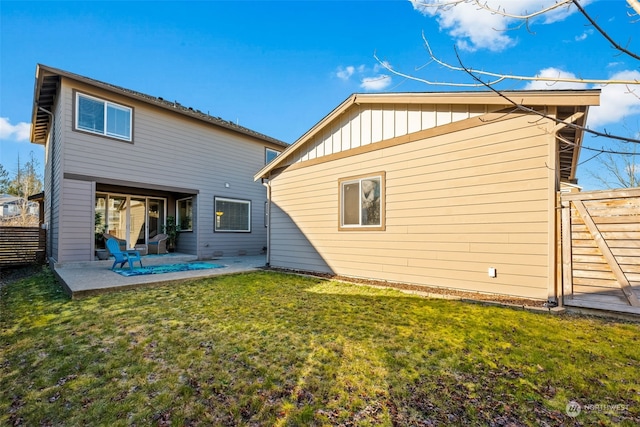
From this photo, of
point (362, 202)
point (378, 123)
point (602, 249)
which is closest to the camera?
point (602, 249)

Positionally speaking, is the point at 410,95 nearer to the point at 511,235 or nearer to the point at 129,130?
the point at 511,235

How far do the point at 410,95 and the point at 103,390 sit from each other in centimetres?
633

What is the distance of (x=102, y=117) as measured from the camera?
878 centimetres

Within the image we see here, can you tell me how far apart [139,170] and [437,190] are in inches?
370

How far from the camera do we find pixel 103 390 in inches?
88.2

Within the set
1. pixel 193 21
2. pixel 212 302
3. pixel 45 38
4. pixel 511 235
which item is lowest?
pixel 212 302

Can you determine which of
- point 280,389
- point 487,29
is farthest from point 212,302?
point 487,29

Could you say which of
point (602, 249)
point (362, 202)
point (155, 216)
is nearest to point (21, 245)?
point (155, 216)

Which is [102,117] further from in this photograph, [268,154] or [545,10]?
[545,10]

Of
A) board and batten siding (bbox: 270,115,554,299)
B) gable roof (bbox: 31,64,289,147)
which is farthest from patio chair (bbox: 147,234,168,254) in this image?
board and batten siding (bbox: 270,115,554,299)

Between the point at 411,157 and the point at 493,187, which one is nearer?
the point at 493,187

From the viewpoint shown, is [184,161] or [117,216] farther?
[117,216]

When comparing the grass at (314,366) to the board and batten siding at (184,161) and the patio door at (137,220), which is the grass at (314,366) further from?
the patio door at (137,220)

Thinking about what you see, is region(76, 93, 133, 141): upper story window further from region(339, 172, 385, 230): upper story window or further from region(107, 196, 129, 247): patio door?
region(339, 172, 385, 230): upper story window
